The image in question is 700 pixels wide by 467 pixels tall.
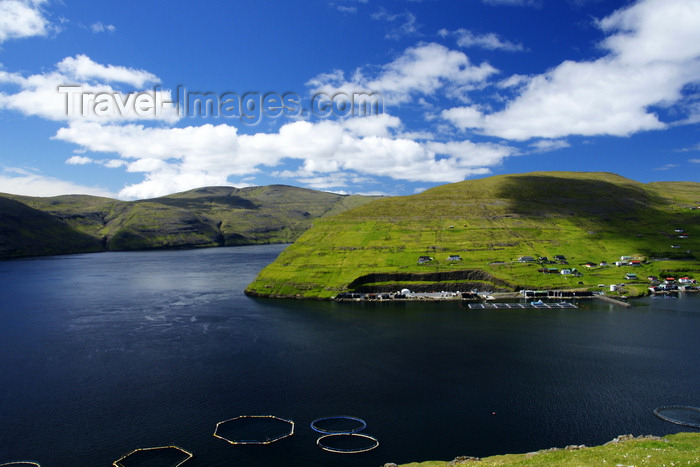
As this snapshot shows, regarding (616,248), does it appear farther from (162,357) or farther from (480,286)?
(162,357)

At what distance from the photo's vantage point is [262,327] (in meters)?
107

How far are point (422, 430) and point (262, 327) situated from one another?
6274cm

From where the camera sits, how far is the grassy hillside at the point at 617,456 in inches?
1359

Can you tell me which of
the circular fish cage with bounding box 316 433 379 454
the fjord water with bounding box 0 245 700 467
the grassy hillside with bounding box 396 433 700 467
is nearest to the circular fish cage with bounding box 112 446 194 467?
the fjord water with bounding box 0 245 700 467

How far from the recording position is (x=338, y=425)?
55156mm

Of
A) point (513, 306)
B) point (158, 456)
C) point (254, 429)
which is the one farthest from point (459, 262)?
point (158, 456)

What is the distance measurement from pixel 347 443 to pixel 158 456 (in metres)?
22.2

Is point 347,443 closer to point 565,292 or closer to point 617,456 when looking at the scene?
point 617,456

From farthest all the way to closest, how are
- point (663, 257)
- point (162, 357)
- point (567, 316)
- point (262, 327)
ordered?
point (663, 257)
point (567, 316)
point (262, 327)
point (162, 357)

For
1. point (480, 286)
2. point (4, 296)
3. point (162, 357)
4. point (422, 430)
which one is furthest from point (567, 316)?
point (4, 296)

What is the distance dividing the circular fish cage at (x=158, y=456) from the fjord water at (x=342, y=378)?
3.81ft

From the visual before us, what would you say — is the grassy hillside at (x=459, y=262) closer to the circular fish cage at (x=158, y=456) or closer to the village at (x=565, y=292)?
the village at (x=565, y=292)

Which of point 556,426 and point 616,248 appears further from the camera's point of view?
point 616,248

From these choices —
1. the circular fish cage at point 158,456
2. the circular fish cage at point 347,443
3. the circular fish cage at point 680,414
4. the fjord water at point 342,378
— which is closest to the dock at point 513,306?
the fjord water at point 342,378
